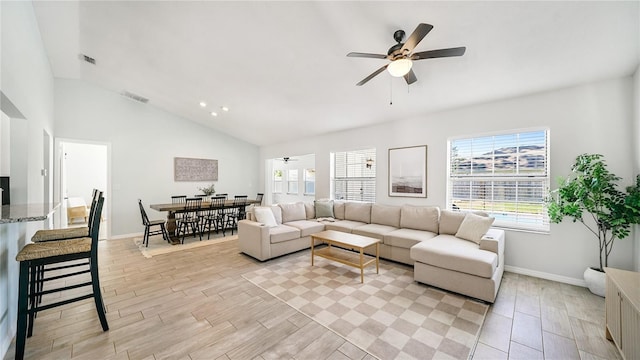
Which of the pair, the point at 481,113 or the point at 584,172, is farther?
the point at 481,113

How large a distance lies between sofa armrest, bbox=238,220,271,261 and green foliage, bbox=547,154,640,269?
3.84 m

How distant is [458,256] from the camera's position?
2.79m

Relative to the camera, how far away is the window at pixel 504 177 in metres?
3.40

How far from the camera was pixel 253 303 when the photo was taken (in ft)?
8.68

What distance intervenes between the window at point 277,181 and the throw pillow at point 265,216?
4354 millimetres

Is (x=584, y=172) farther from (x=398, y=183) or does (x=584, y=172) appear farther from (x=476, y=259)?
(x=398, y=183)

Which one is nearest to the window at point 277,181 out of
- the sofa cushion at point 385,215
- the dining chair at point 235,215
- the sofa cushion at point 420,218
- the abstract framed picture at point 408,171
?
the dining chair at point 235,215

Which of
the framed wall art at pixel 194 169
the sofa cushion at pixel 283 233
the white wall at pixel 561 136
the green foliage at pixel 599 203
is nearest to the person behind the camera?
the green foliage at pixel 599 203

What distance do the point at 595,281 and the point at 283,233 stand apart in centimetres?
400

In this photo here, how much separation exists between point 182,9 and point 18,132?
2.35 metres

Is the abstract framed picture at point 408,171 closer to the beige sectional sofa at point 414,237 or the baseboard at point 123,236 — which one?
the beige sectional sofa at point 414,237

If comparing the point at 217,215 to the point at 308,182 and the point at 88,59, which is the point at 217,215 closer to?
the point at 308,182

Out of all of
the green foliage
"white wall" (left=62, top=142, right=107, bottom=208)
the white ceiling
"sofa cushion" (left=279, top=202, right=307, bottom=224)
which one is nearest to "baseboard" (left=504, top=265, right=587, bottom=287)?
the green foliage

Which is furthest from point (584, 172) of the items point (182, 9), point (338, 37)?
point (182, 9)
